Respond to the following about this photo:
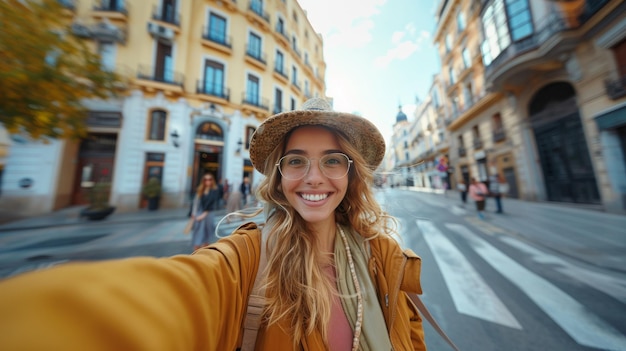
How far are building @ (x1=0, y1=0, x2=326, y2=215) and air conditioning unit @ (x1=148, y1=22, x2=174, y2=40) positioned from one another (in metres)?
0.04

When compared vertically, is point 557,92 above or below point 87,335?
above

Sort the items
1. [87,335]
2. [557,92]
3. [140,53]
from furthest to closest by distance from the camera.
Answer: [140,53], [557,92], [87,335]

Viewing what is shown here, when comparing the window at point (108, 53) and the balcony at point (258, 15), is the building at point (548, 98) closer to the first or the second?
the balcony at point (258, 15)

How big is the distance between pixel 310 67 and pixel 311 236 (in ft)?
60.2

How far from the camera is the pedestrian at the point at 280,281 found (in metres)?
0.34

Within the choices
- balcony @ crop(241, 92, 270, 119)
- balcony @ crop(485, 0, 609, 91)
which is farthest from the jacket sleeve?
balcony @ crop(485, 0, 609, 91)

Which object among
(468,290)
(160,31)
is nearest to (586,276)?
(468,290)

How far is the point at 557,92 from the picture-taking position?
855 centimetres

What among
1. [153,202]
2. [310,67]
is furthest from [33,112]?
[310,67]

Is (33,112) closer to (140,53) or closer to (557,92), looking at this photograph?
(140,53)

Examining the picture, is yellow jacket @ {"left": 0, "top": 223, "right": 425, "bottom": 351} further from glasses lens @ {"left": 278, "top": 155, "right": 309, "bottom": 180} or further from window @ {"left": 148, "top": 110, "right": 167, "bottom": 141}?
window @ {"left": 148, "top": 110, "right": 167, "bottom": 141}

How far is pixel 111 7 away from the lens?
31.3 ft

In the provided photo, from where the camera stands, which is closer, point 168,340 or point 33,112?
point 168,340

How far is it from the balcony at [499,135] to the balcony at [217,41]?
52.5 feet
